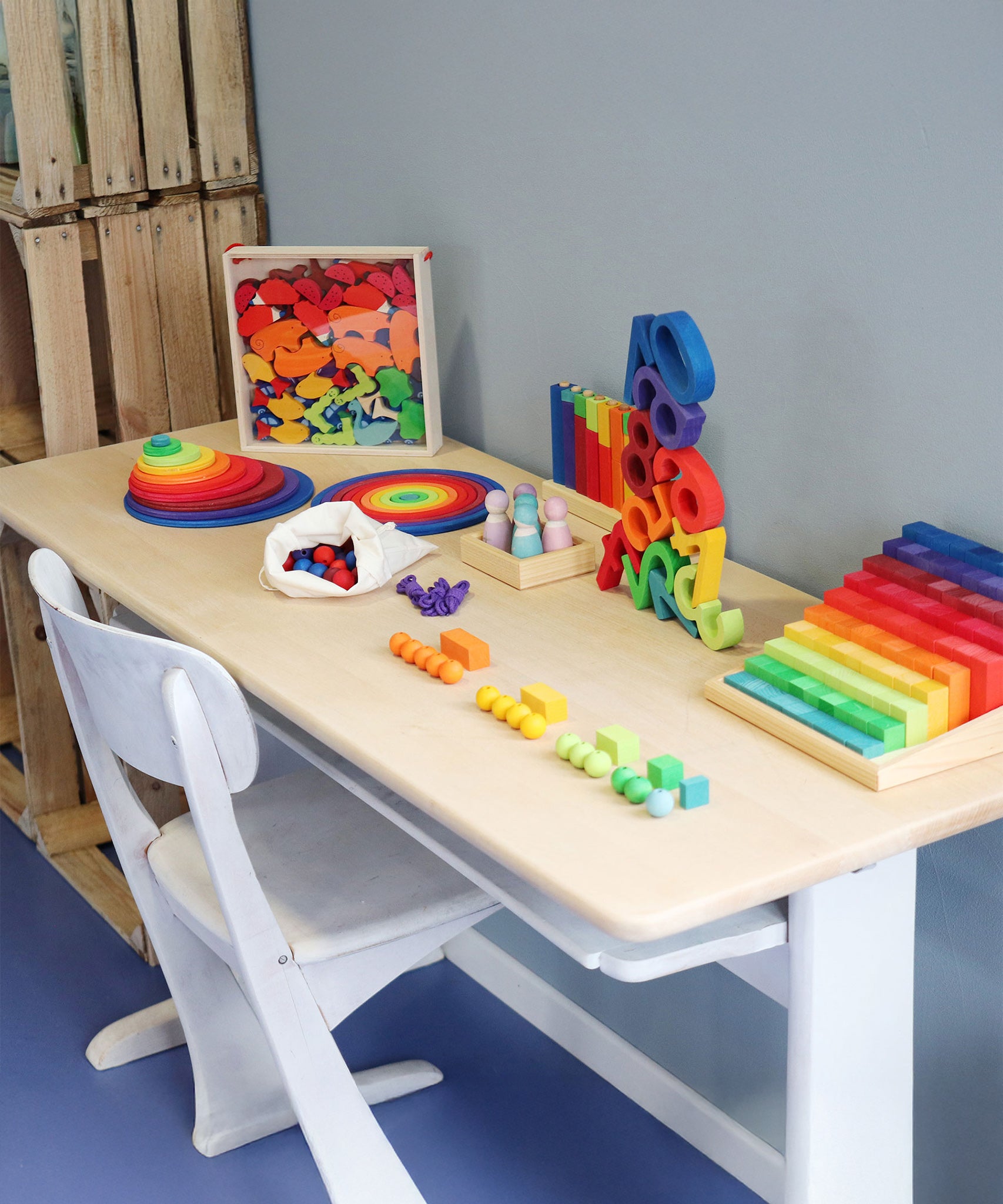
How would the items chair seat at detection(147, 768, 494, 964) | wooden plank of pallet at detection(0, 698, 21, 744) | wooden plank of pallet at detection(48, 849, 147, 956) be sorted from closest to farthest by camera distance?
chair seat at detection(147, 768, 494, 964) → wooden plank of pallet at detection(48, 849, 147, 956) → wooden plank of pallet at detection(0, 698, 21, 744)

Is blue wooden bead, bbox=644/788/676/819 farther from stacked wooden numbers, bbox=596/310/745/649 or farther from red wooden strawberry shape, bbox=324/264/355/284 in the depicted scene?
red wooden strawberry shape, bbox=324/264/355/284

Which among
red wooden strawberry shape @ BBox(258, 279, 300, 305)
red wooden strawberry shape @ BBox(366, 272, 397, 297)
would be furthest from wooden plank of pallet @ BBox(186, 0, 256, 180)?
red wooden strawberry shape @ BBox(366, 272, 397, 297)

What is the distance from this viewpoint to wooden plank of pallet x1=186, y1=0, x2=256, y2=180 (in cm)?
217

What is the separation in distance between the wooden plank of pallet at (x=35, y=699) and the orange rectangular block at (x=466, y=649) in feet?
3.58

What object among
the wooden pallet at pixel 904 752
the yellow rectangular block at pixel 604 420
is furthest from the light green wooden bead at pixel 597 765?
the yellow rectangular block at pixel 604 420

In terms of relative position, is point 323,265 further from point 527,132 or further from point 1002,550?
point 1002,550

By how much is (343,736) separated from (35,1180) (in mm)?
967

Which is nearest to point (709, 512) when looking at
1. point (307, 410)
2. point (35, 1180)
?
point (307, 410)

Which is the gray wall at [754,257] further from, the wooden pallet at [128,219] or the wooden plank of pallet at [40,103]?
the wooden plank of pallet at [40,103]

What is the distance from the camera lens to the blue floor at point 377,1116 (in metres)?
1.82

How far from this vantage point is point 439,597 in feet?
5.01

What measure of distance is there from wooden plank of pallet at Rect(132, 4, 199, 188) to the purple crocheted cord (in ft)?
3.31

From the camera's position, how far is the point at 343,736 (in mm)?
1274

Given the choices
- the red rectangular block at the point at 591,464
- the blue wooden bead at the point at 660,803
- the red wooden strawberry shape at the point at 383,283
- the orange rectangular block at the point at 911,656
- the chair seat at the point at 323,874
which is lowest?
the chair seat at the point at 323,874
